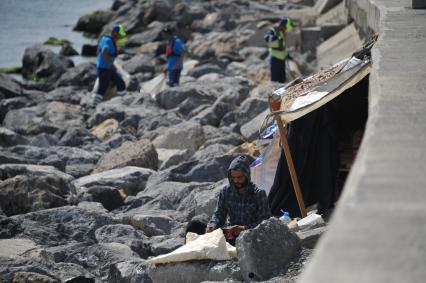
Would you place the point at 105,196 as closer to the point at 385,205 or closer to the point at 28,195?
the point at 28,195

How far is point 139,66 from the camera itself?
80.7 feet

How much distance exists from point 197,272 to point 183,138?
7689mm

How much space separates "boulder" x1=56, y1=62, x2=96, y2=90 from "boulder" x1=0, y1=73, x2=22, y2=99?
4.36 feet

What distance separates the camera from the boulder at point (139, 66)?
80.3ft

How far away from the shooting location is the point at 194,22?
109ft

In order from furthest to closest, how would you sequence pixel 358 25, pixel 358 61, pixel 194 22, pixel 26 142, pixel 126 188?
pixel 194 22, pixel 358 25, pixel 26 142, pixel 126 188, pixel 358 61

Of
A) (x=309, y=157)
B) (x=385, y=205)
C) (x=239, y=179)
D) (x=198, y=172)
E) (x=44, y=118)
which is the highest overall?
(x=385, y=205)

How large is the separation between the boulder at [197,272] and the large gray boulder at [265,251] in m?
0.15

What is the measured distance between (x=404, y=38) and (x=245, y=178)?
263 cm

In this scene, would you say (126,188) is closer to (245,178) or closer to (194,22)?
(245,178)

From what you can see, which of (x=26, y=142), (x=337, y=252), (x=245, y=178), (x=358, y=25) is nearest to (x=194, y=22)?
(x=358, y=25)

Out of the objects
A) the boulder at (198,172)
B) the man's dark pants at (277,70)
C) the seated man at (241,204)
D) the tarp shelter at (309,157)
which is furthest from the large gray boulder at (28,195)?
the man's dark pants at (277,70)

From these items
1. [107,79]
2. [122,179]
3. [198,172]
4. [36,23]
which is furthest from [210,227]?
[36,23]

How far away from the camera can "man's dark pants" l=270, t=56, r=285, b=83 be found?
18306 millimetres
